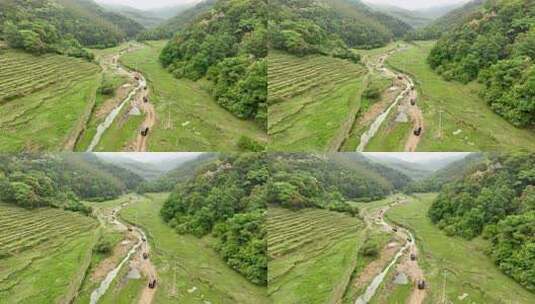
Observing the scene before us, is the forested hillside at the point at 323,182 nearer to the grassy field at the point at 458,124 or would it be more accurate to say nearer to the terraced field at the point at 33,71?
the grassy field at the point at 458,124

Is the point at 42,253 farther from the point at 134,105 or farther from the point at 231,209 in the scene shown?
the point at 231,209

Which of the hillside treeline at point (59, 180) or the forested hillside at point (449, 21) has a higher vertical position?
the forested hillside at point (449, 21)

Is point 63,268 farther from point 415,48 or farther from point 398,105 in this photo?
point 415,48

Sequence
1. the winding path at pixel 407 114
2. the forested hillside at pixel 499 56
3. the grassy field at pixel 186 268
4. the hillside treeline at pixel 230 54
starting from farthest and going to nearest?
the grassy field at pixel 186 268 < the hillside treeline at pixel 230 54 < the winding path at pixel 407 114 < the forested hillside at pixel 499 56

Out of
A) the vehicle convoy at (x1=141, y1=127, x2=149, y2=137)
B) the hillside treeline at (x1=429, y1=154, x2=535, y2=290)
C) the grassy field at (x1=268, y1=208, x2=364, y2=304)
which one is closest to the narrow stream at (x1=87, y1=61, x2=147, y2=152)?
the vehicle convoy at (x1=141, y1=127, x2=149, y2=137)

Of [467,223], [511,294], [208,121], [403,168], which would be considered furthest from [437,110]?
[208,121]

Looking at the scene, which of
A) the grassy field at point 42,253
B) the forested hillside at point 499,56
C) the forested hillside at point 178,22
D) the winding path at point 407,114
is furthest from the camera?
the forested hillside at point 178,22

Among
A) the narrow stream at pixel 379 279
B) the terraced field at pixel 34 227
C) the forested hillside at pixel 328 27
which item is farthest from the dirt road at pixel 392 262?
the terraced field at pixel 34 227
